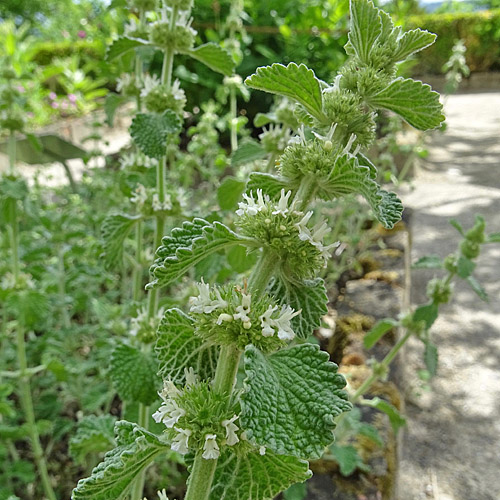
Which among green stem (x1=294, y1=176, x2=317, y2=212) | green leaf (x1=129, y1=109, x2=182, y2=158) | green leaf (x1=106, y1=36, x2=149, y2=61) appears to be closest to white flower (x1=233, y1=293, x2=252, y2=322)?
green stem (x1=294, y1=176, x2=317, y2=212)

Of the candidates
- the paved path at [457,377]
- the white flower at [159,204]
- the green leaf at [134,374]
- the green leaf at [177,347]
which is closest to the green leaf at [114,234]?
the white flower at [159,204]

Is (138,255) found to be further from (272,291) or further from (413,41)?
(413,41)

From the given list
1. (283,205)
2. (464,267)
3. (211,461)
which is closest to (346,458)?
(464,267)

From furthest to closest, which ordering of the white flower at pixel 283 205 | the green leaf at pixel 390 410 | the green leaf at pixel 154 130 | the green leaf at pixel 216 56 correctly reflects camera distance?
1. the green leaf at pixel 390 410
2. the green leaf at pixel 216 56
3. the green leaf at pixel 154 130
4. the white flower at pixel 283 205

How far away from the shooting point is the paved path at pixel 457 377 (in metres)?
2.19

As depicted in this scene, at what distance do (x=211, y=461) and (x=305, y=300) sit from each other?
0.19 m

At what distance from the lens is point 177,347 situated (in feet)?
1.83

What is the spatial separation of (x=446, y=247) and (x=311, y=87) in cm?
374

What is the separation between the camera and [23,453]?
1879 mm

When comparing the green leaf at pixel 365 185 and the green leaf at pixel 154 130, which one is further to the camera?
the green leaf at pixel 154 130

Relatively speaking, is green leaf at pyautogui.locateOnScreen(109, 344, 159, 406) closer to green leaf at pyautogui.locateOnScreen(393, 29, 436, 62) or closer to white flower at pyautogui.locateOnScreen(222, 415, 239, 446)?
white flower at pyautogui.locateOnScreen(222, 415, 239, 446)

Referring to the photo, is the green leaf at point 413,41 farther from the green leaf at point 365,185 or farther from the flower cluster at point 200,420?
the flower cluster at point 200,420

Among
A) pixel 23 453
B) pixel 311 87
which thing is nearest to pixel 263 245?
pixel 311 87

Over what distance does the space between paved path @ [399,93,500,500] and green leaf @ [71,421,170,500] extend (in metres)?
1.89
